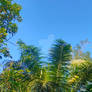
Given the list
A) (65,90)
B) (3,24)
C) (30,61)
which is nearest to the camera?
(3,24)

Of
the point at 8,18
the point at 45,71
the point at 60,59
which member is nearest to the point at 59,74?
the point at 45,71

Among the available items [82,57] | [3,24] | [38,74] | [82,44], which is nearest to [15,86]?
[38,74]

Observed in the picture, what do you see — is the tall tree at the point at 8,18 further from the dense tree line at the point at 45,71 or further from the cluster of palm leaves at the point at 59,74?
the cluster of palm leaves at the point at 59,74

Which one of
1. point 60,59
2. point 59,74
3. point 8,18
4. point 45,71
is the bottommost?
point 59,74

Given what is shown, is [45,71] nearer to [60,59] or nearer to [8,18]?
[60,59]

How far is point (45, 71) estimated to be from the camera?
16.1ft

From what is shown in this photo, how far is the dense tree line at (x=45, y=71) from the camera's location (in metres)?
3.64

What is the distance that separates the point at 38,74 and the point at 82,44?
3.31 meters

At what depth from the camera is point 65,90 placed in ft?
15.8

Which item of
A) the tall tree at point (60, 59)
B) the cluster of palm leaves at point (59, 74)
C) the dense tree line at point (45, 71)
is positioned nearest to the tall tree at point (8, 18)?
the dense tree line at point (45, 71)

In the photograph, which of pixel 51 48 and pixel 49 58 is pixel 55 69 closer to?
pixel 49 58

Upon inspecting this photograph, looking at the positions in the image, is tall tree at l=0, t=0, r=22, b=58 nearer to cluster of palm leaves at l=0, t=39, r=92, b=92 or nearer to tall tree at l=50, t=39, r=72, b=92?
cluster of palm leaves at l=0, t=39, r=92, b=92

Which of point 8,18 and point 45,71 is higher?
point 8,18

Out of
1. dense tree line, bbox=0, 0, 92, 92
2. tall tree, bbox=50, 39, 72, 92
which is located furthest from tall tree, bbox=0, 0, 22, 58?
tall tree, bbox=50, 39, 72, 92
